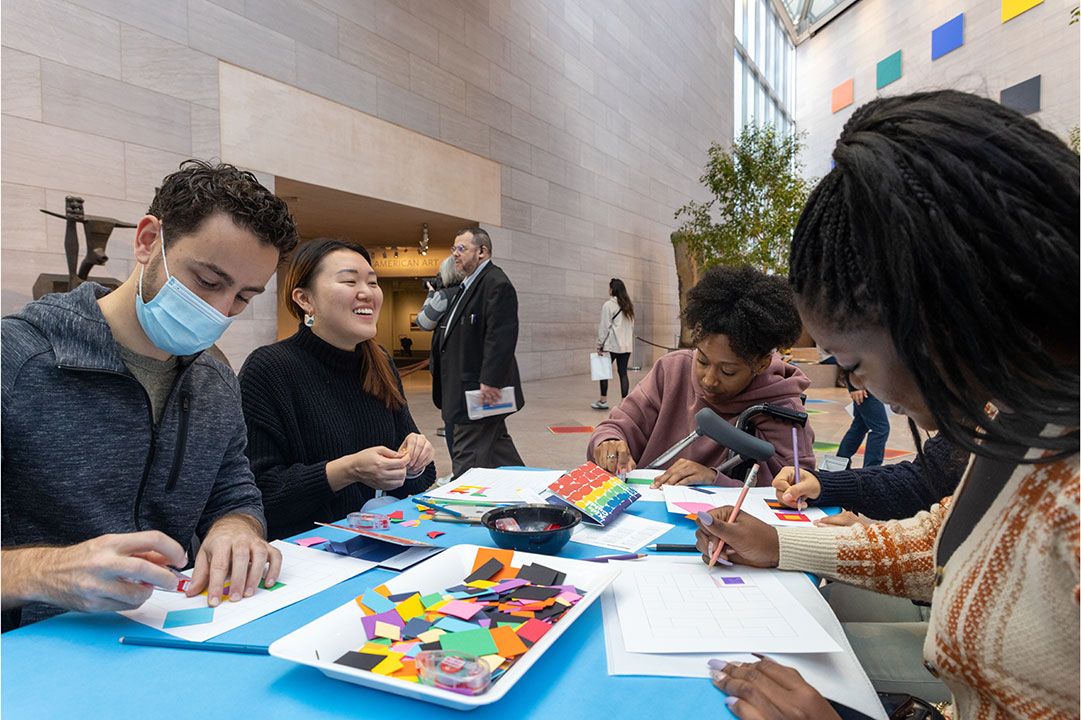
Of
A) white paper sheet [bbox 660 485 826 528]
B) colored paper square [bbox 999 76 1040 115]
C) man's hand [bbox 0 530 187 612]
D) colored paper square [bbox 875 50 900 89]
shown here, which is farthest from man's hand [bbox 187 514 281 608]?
colored paper square [bbox 875 50 900 89]

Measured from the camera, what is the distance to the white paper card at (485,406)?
395 centimetres

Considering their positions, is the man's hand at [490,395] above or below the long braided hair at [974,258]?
below

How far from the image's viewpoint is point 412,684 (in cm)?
71

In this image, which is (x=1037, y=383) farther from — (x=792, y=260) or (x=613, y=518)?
(x=613, y=518)

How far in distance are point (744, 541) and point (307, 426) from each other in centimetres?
129

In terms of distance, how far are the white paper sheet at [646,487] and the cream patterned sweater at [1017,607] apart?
2.97 feet

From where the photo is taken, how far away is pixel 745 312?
207cm

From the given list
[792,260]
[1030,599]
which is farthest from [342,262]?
[1030,599]

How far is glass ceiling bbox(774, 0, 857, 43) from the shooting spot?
21234mm

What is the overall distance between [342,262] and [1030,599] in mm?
1916

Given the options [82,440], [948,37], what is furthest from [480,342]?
[948,37]

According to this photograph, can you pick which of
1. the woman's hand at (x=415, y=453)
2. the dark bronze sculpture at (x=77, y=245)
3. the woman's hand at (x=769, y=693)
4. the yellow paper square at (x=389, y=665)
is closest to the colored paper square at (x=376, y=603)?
the yellow paper square at (x=389, y=665)

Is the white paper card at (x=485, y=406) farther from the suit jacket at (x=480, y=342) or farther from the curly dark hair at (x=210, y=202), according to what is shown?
the curly dark hair at (x=210, y=202)

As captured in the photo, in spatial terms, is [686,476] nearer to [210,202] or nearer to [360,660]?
[360,660]
